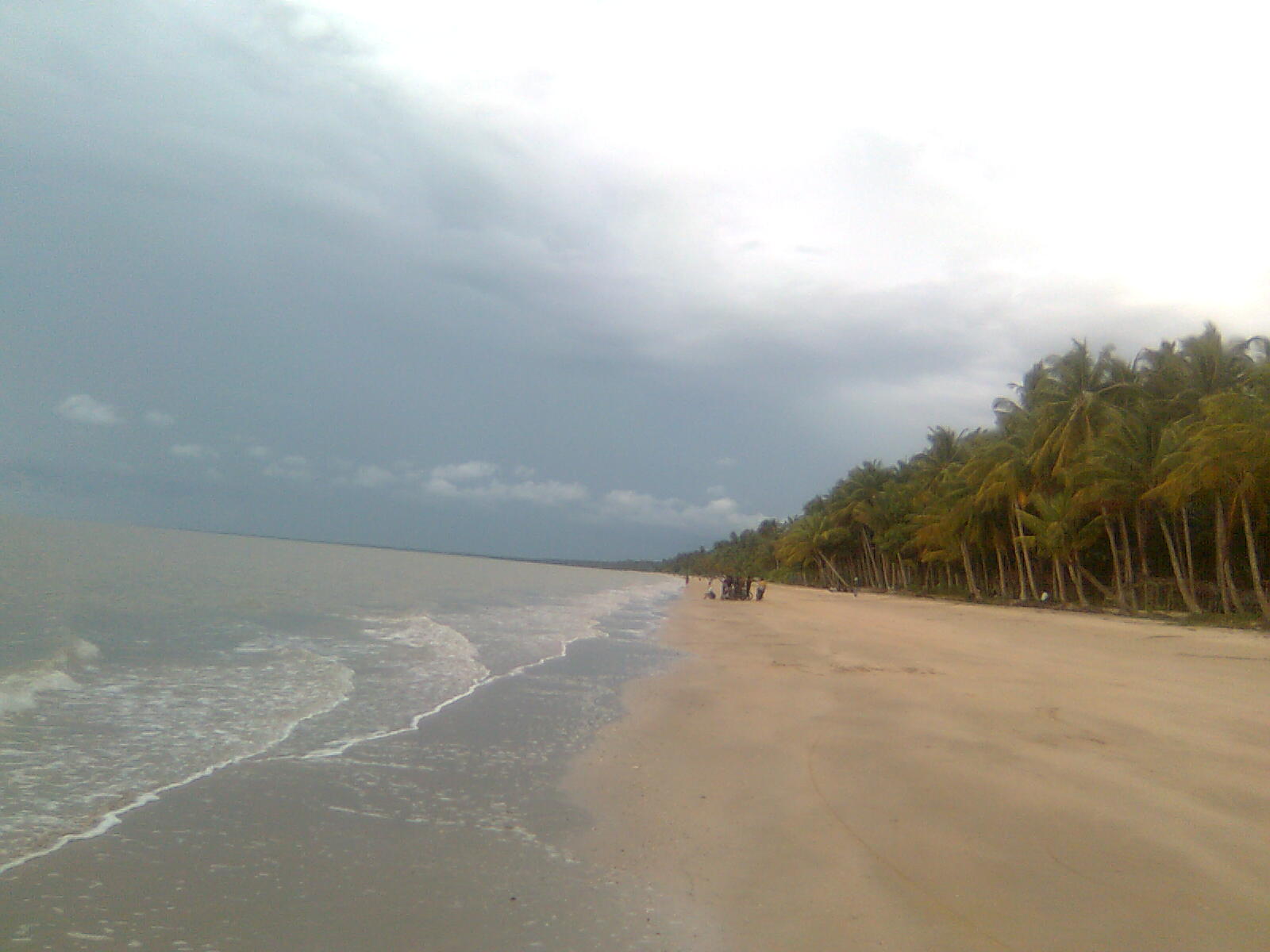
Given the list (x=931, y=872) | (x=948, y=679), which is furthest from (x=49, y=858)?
(x=948, y=679)

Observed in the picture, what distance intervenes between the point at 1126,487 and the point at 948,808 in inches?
1127

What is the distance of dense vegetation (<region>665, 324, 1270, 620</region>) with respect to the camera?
25.1 meters

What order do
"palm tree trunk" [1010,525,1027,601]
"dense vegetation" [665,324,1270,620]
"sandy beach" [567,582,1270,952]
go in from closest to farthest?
"sandy beach" [567,582,1270,952] → "dense vegetation" [665,324,1270,620] → "palm tree trunk" [1010,525,1027,601]

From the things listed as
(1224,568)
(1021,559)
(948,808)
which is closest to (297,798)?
(948,808)

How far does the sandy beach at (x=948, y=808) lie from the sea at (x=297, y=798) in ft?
2.00

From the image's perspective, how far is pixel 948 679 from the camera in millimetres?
12742

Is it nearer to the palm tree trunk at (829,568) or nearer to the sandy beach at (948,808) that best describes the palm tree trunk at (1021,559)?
A: the palm tree trunk at (829,568)

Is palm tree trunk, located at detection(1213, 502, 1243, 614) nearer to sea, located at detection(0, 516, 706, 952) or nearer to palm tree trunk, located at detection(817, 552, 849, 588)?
sea, located at detection(0, 516, 706, 952)

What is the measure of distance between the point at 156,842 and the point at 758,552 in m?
113

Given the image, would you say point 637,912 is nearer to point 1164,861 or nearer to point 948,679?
point 1164,861

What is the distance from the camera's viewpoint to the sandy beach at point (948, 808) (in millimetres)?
4355

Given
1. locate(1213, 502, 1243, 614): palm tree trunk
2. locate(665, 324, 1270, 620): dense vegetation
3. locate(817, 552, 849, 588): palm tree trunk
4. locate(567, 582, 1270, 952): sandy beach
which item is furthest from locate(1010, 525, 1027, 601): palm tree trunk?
locate(567, 582, 1270, 952): sandy beach

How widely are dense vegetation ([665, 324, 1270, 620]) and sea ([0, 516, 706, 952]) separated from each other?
21199 millimetres

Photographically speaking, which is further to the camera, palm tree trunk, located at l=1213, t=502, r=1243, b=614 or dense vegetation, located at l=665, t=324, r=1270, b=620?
palm tree trunk, located at l=1213, t=502, r=1243, b=614
